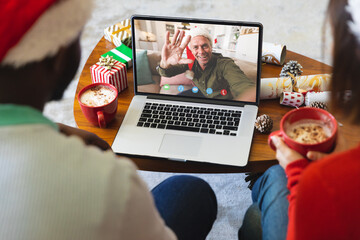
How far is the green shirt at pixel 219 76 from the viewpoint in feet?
4.64

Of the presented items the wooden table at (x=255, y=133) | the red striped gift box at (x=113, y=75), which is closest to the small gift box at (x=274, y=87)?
the wooden table at (x=255, y=133)

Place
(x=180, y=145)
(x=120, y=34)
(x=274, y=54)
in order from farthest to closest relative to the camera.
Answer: (x=120, y=34)
(x=274, y=54)
(x=180, y=145)

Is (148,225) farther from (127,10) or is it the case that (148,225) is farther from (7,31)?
(127,10)

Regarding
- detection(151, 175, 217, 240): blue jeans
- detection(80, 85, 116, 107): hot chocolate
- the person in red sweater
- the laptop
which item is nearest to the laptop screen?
the laptop

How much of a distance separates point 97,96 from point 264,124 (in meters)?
0.53

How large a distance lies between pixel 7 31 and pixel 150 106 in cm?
82

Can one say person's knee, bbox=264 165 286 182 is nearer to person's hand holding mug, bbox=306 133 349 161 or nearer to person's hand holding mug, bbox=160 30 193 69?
person's hand holding mug, bbox=306 133 349 161

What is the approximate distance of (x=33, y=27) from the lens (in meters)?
0.69

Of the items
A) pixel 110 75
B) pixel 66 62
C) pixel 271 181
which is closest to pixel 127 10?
pixel 110 75

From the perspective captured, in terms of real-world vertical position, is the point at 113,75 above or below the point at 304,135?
below

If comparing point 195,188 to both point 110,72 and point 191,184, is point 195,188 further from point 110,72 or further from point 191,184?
point 110,72

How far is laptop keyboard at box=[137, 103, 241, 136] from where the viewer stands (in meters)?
1.38

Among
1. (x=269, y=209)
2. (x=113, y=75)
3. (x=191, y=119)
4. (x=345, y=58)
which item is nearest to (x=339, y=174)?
(x=345, y=58)

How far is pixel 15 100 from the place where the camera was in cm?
74
